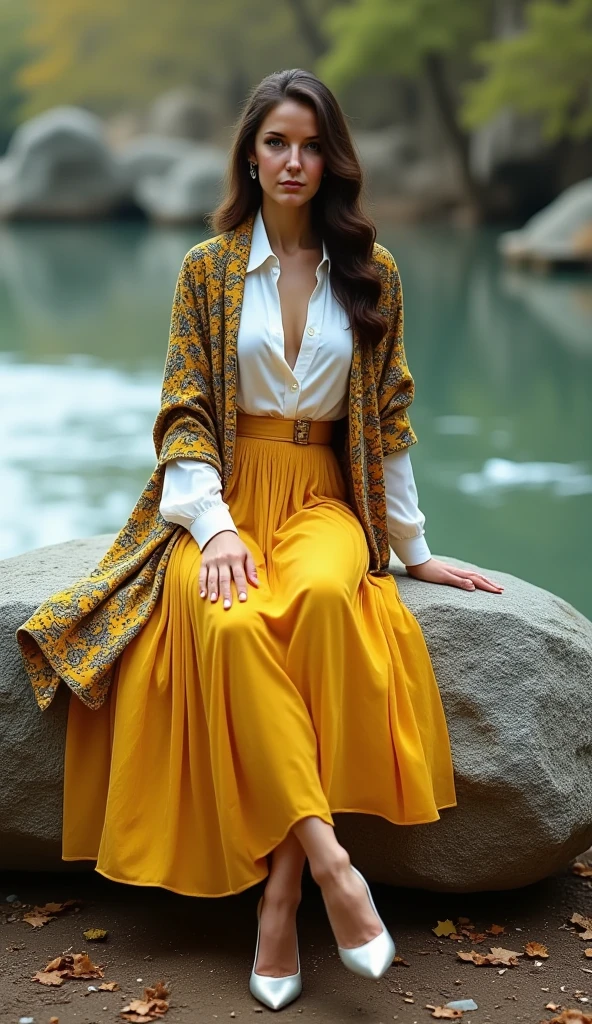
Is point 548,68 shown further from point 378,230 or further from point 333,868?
point 333,868

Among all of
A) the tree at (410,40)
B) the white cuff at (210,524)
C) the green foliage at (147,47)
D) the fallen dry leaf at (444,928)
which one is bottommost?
the fallen dry leaf at (444,928)

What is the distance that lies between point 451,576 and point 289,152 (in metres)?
0.87

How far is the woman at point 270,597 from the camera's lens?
81.0 inches

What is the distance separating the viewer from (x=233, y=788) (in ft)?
6.78

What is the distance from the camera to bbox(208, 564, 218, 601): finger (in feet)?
7.02

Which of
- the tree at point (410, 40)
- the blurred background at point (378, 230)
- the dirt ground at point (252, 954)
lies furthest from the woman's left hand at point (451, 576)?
the tree at point (410, 40)

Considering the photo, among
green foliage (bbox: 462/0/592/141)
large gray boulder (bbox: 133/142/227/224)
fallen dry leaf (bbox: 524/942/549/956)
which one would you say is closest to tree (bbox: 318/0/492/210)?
green foliage (bbox: 462/0/592/141)

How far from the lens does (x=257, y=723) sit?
203 cm

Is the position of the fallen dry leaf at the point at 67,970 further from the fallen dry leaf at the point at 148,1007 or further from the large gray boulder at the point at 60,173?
the large gray boulder at the point at 60,173

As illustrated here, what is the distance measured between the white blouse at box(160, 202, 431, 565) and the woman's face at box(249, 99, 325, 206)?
0.38ft

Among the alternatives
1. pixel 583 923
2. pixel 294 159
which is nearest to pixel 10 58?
pixel 294 159

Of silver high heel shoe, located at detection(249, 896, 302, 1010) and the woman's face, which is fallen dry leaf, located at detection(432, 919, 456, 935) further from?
the woman's face

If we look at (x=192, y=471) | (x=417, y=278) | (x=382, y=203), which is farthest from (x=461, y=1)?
(x=192, y=471)

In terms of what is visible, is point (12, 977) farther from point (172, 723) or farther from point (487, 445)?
point (487, 445)
